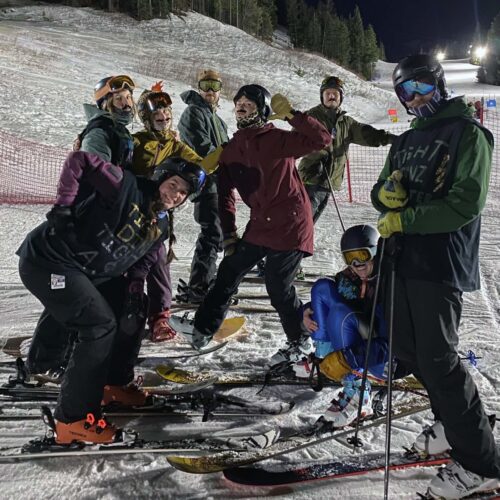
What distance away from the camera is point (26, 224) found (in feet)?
26.1

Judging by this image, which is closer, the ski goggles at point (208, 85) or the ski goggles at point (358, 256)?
the ski goggles at point (358, 256)

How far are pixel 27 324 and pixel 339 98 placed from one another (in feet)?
12.2

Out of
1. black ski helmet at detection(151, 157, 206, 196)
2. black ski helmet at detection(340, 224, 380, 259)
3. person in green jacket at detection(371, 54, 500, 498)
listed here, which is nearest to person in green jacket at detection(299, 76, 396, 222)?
black ski helmet at detection(340, 224, 380, 259)

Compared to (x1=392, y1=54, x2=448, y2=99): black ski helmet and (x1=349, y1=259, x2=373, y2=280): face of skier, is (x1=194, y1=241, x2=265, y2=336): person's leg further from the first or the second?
(x1=392, y1=54, x2=448, y2=99): black ski helmet

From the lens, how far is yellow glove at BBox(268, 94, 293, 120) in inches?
146

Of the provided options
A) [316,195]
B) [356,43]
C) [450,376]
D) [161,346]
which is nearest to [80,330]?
[161,346]

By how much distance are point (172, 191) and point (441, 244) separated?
1.47 m

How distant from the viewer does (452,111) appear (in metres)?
2.29

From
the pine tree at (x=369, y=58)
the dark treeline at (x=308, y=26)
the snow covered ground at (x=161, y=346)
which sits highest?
the dark treeline at (x=308, y=26)

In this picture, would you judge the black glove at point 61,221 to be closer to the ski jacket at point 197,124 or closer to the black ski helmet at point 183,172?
the black ski helmet at point 183,172

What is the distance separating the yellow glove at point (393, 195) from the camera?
2.32m

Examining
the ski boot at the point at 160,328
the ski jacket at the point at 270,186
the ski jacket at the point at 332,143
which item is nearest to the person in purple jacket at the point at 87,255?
the ski jacket at the point at 270,186

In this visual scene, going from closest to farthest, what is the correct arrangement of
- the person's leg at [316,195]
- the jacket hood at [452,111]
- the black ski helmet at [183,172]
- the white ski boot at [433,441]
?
the jacket hood at [452,111] < the white ski boot at [433,441] < the black ski helmet at [183,172] < the person's leg at [316,195]

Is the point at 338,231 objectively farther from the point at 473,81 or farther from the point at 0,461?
the point at 473,81
